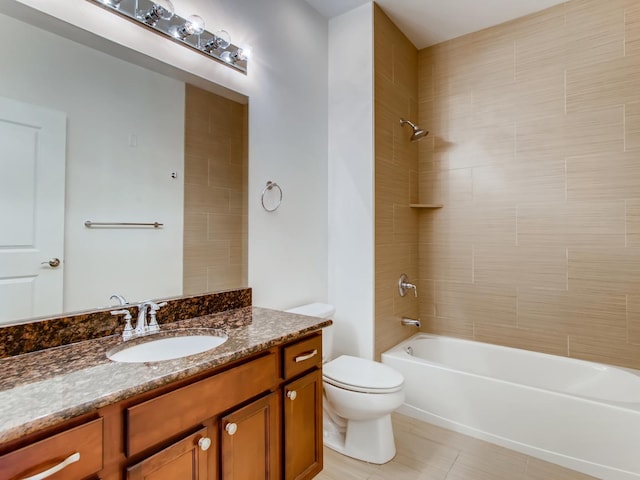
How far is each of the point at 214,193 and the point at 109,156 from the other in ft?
1.66

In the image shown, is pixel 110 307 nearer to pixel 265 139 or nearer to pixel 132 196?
pixel 132 196

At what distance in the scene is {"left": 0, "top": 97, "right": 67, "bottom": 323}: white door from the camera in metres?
1.07

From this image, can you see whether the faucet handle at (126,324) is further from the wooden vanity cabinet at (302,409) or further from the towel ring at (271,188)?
the towel ring at (271,188)

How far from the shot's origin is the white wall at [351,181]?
239cm

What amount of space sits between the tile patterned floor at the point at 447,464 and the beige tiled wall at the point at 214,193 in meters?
1.18

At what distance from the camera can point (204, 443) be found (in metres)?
0.98

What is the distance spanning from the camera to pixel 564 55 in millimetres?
2404

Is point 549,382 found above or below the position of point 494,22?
below

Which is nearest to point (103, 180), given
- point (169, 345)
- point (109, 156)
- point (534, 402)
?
point (109, 156)

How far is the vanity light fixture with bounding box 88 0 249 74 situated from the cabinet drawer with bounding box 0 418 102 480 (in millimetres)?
1483

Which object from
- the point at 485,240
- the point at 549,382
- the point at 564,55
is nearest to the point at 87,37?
the point at 485,240

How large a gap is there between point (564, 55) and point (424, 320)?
7.55 feet

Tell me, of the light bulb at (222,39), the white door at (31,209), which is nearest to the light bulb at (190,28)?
the light bulb at (222,39)

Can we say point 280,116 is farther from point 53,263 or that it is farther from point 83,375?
point 83,375
